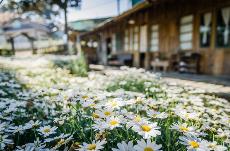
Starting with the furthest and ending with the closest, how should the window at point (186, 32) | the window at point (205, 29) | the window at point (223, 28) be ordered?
the window at point (186, 32)
the window at point (205, 29)
the window at point (223, 28)

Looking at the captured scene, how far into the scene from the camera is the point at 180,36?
10156 mm

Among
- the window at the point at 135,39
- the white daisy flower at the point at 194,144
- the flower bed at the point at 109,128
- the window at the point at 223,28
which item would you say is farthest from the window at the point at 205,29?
the white daisy flower at the point at 194,144

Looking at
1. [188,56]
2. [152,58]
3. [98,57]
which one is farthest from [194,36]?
[98,57]

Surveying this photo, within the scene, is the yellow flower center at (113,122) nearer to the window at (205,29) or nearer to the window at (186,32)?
the window at (205,29)

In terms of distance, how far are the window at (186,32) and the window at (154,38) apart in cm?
174

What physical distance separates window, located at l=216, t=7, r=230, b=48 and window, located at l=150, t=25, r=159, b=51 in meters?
3.64

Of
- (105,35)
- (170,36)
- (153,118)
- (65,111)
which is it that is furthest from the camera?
(105,35)

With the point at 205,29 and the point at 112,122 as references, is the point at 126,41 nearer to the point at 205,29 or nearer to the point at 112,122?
the point at 205,29

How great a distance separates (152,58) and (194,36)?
2.97 m

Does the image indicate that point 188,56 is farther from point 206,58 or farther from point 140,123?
point 140,123

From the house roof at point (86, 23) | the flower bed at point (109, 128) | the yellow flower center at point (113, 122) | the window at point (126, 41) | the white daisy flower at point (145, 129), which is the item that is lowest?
the flower bed at point (109, 128)

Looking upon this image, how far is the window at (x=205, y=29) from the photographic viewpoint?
8625 mm

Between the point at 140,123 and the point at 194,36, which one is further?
the point at 194,36

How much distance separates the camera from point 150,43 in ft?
39.9
